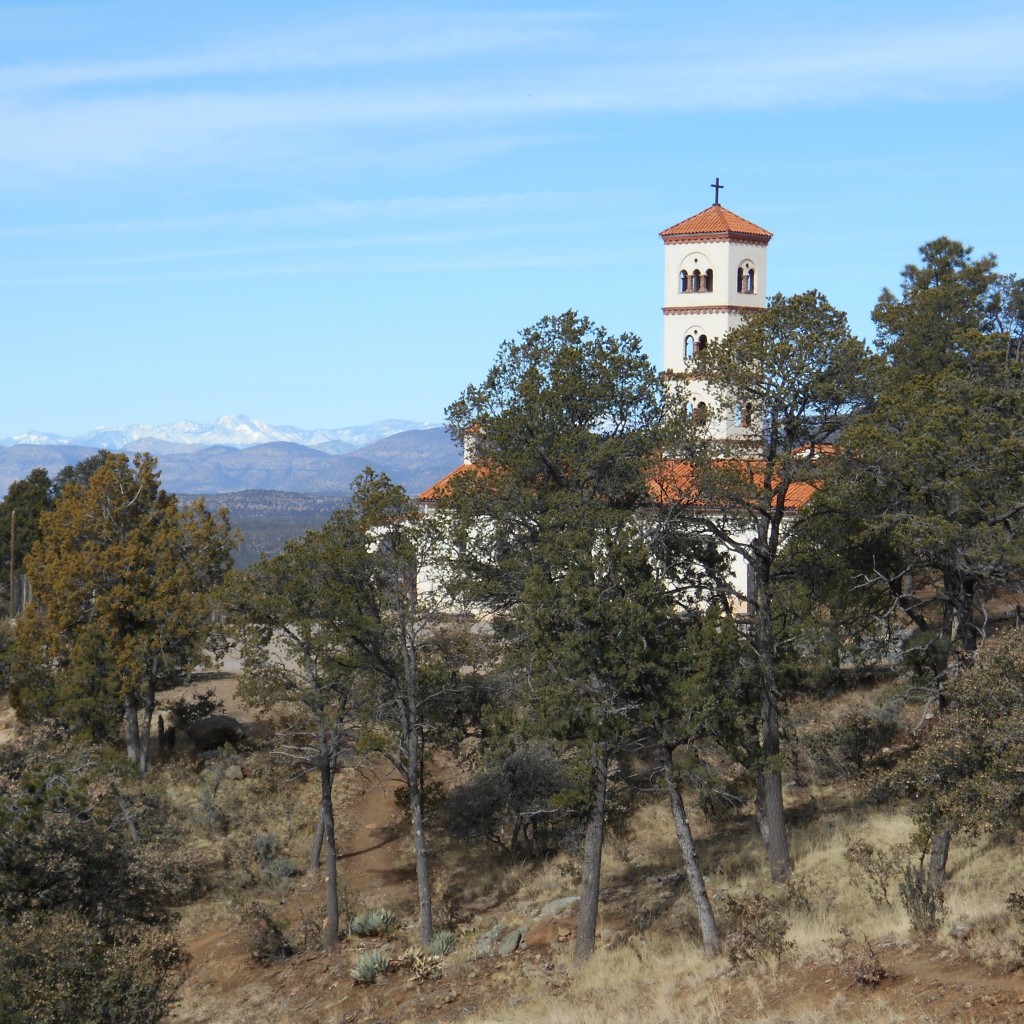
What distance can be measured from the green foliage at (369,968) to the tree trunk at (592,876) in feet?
12.7

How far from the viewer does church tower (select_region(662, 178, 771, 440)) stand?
48688 millimetres

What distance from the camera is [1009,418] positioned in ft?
73.8

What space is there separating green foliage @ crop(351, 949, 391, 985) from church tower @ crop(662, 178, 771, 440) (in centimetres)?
2927

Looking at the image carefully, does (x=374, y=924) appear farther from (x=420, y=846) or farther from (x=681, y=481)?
(x=681, y=481)

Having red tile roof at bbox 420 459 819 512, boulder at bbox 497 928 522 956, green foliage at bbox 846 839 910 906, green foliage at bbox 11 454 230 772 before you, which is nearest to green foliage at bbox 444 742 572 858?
boulder at bbox 497 928 522 956

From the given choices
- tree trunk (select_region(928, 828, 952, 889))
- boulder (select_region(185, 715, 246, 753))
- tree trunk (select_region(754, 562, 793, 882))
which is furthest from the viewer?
boulder (select_region(185, 715, 246, 753))

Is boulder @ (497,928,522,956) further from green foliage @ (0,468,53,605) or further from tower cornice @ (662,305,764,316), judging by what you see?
green foliage @ (0,468,53,605)

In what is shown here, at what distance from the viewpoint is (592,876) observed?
73.3 ft

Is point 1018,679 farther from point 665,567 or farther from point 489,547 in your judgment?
point 489,547

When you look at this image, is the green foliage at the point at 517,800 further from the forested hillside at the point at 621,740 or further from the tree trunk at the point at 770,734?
the tree trunk at the point at 770,734

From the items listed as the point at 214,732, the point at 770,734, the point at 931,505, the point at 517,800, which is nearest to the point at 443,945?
the point at 517,800

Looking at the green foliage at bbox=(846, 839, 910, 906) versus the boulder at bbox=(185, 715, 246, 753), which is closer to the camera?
the green foliage at bbox=(846, 839, 910, 906)

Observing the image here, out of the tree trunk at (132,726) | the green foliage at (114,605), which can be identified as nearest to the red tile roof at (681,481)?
the green foliage at (114,605)

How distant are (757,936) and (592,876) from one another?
4.58 meters
